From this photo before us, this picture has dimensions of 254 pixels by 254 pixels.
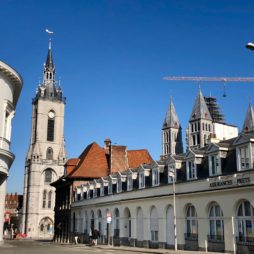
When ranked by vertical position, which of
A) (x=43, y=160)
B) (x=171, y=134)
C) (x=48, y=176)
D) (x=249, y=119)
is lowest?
(x=48, y=176)

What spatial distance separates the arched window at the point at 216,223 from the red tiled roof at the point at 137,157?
30612mm

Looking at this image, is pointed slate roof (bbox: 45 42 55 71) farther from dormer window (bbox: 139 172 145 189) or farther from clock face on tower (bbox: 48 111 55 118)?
dormer window (bbox: 139 172 145 189)

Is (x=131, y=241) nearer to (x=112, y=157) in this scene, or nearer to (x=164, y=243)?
(x=164, y=243)

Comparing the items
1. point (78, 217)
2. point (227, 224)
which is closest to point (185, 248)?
point (227, 224)

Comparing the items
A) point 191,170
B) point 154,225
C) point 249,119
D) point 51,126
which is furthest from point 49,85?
point 191,170

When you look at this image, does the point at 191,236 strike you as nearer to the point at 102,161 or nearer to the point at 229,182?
the point at 229,182

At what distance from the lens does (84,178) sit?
5706 cm

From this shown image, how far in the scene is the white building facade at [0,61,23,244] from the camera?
2859cm

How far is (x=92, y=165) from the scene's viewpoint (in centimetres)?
5834

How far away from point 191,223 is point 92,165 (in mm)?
29098

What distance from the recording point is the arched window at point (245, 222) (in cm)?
2556

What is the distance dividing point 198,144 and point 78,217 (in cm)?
10484

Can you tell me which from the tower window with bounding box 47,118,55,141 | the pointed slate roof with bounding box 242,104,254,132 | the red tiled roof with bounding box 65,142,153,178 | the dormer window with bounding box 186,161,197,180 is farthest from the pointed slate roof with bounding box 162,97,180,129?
the dormer window with bounding box 186,161,197,180

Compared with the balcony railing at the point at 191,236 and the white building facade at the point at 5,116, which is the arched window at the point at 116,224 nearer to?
the balcony railing at the point at 191,236
